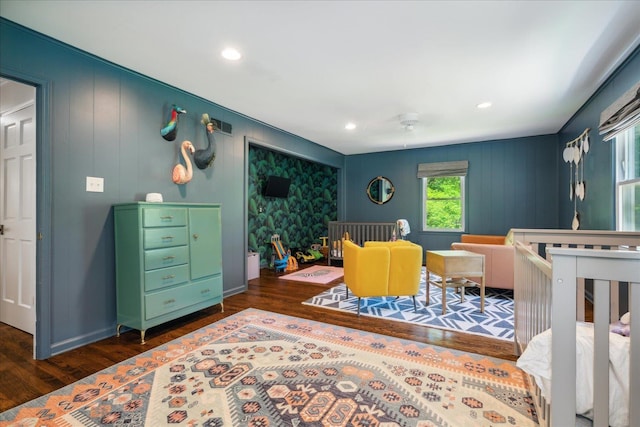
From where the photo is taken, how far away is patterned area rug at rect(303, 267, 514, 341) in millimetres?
2797

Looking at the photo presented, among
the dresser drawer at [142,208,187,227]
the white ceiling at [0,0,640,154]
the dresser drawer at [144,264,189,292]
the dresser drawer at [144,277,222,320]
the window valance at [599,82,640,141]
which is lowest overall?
the dresser drawer at [144,277,222,320]

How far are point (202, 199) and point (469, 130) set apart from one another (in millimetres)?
4229

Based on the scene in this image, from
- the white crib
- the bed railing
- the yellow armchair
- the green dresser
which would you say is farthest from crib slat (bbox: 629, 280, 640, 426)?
the green dresser

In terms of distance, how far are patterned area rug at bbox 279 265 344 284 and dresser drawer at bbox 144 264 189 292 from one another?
2162mm

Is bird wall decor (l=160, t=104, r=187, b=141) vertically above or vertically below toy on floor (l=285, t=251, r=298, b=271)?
above

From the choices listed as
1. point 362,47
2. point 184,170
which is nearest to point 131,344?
point 184,170

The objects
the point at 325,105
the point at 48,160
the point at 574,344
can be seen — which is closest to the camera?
the point at 574,344

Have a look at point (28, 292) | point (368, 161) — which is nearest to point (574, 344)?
point (28, 292)

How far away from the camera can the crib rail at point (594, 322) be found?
95cm

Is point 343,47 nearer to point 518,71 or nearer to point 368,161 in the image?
point 518,71

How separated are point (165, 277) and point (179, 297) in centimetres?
25

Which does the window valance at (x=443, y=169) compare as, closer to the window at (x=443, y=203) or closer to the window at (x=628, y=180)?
the window at (x=443, y=203)

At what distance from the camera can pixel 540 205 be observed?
5.19 meters

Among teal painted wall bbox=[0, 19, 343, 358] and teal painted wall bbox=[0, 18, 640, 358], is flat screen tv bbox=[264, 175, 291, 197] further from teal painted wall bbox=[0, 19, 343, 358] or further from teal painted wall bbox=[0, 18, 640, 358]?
teal painted wall bbox=[0, 19, 343, 358]
